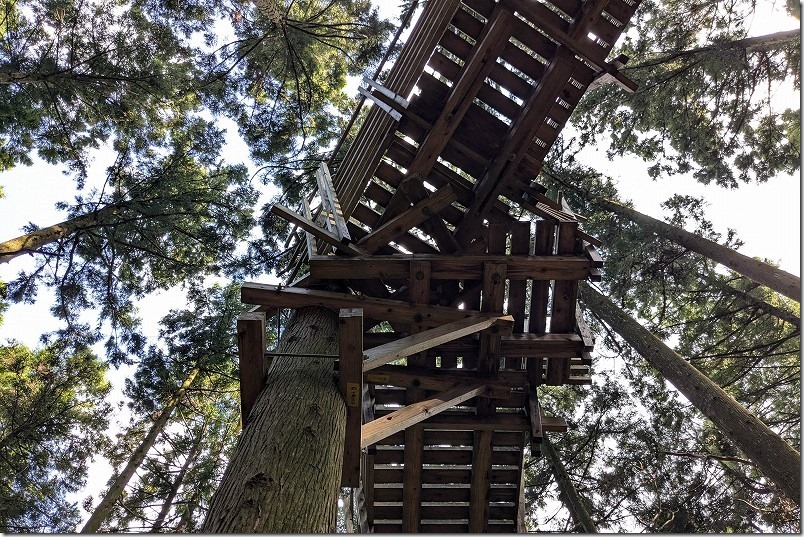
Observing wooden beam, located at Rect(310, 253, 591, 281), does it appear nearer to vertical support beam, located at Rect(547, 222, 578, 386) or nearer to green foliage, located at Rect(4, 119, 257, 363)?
vertical support beam, located at Rect(547, 222, 578, 386)

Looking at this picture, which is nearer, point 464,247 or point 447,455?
point 464,247

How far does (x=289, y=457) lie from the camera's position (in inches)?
82.7

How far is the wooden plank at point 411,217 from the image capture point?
405 centimetres

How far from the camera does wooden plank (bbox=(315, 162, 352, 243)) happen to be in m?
3.58

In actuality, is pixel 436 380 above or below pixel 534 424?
above

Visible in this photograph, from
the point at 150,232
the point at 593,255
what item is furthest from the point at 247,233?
the point at 593,255

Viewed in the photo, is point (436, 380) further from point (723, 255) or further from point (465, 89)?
point (723, 255)

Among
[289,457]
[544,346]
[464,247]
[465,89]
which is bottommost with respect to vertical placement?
[289,457]

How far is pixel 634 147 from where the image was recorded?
10562 millimetres

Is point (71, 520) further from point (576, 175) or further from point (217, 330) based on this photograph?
point (576, 175)

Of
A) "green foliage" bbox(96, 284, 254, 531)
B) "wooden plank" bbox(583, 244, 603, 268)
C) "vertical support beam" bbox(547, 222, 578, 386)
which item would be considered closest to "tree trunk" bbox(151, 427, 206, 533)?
"green foliage" bbox(96, 284, 254, 531)

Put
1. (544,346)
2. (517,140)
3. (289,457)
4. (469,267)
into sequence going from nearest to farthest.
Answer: (289,457) < (469,267) < (517,140) < (544,346)

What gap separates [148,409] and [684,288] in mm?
11660

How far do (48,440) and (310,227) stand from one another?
28.4 ft
